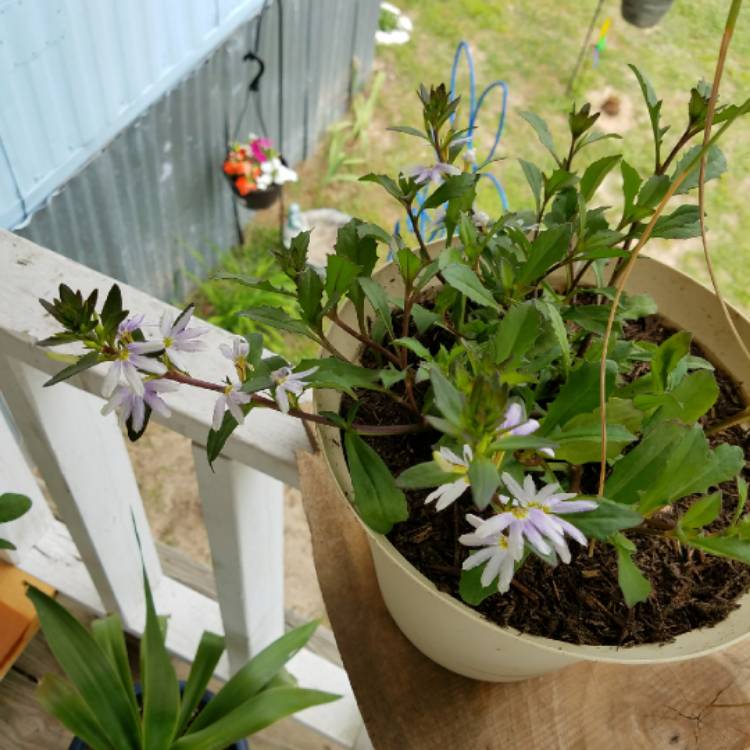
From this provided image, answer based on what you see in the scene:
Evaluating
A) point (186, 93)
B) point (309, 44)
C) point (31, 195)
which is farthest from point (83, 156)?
point (309, 44)

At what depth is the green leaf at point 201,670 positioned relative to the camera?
32.0 inches

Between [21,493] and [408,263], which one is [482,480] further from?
[21,493]

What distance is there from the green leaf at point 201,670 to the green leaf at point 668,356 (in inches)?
22.0

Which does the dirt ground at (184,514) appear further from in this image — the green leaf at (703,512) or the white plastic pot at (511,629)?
the green leaf at (703,512)

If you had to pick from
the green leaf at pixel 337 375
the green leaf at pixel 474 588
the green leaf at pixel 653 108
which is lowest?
the green leaf at pixel 474 588

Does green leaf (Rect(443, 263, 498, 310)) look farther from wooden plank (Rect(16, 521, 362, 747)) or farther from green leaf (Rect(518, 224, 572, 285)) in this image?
wooden plank (Rect(16, 521, 362, 747))

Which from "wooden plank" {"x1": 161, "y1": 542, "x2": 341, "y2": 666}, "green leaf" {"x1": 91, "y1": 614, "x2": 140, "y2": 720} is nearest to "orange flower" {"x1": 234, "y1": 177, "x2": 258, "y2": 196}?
"wooden plank" {"x1": 161, "y1": 542, "x2": 341, "y2": 666}

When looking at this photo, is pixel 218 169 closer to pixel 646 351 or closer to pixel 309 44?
pixel 309 44

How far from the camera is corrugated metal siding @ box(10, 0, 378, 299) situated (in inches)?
76.8

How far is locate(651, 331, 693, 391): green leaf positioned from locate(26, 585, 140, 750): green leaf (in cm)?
59

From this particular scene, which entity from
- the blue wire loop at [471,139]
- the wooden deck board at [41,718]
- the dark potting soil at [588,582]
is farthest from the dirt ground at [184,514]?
the dark potting soil at [588,582]

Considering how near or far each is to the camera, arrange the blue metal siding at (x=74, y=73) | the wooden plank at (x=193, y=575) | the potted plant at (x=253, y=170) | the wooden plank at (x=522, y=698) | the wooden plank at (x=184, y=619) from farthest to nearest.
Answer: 1. the potted plant at (x=253, y=170)
2. the blue metal siding at (x=74, y=73)
3. the wooden plank at (x=193, y=575)
4. the wooden plank at (x=184, y=619)
5. the wooden plank at (x=522, y=698)

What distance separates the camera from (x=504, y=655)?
0.50 m

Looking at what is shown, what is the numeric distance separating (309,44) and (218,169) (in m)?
0.63
